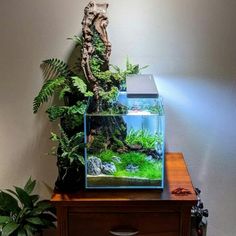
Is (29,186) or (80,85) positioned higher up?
(80,85)

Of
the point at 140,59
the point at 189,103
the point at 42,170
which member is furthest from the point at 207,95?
the point at 42,170

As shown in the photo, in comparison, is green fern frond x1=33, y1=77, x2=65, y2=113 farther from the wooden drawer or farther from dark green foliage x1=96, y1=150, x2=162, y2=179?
the wooden drawer

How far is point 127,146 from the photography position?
1.64 meters

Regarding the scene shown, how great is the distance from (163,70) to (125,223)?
82 cm

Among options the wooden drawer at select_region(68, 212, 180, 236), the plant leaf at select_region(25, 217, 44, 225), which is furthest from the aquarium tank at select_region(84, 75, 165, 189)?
the plant leaf at select_region(25, 217, 44, 225)

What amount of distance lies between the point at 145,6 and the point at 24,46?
0.66 m

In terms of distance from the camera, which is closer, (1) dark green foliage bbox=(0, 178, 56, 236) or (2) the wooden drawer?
(2) the wooden drawer

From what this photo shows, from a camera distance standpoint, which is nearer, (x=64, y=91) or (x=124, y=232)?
(x=124, y=232)

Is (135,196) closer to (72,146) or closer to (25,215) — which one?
(72,146)

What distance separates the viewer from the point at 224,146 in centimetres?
209

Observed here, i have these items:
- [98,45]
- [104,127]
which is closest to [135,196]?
[104,127]

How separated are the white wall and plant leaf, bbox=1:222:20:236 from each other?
378mm

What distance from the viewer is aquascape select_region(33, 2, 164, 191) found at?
161 cm

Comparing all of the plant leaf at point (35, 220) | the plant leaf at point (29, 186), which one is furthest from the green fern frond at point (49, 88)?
the plant leaf at point (35, 220)
